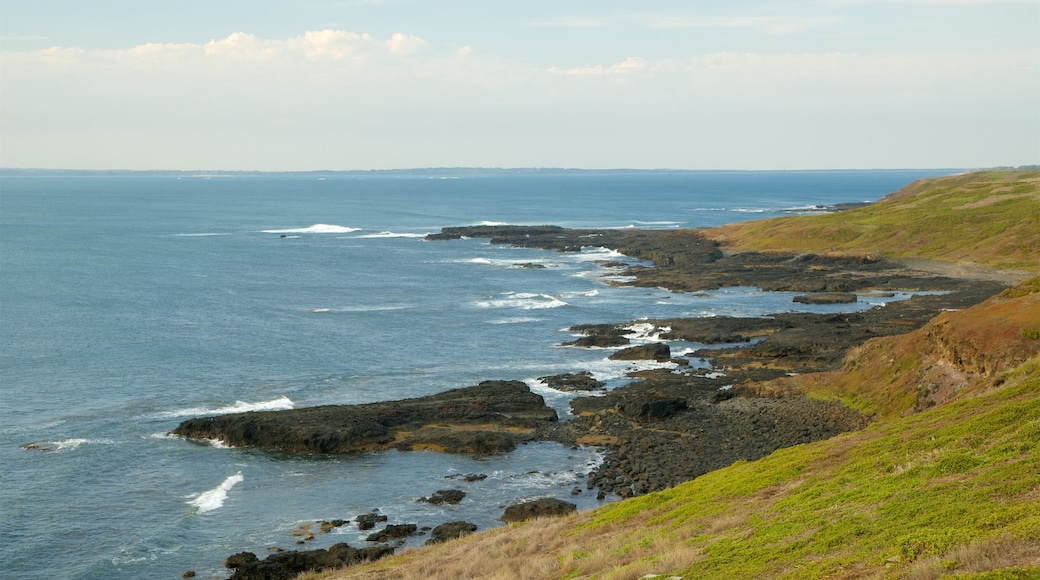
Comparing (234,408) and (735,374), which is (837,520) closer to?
(735,374)

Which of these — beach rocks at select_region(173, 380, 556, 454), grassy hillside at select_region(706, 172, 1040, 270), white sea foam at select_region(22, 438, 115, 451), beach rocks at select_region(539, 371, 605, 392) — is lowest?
white sea foam at select_region(22, 438, 115, 451)

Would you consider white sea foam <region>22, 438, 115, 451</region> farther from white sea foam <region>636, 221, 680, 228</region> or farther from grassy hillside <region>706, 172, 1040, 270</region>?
white sea foam <region>636, 221, 680, 228</region>

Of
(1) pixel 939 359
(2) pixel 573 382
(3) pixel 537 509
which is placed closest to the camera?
(3) pixel 537 509

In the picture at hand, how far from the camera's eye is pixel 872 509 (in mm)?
21812

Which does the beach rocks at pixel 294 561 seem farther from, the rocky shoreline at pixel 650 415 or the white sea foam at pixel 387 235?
the white sea foam at pixel 387 235

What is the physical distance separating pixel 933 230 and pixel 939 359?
86.7m

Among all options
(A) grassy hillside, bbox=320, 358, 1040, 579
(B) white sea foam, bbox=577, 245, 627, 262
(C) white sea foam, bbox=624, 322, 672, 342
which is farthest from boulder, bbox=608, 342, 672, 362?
(B) white sea foam, bbox=577, 245, 627, 262

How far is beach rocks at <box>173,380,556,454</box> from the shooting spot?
48125 millimetres

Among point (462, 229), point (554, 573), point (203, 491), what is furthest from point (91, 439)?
point (462, 229)

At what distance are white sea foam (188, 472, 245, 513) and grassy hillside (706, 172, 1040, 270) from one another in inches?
3514

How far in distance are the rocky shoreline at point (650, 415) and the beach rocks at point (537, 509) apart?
8.26ft

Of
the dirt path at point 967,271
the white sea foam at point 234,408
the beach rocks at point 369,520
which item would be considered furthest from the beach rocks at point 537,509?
the dirt path at point 967,271

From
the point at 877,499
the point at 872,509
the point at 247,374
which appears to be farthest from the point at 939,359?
the point at 247,374

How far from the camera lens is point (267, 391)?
58.8 meters
